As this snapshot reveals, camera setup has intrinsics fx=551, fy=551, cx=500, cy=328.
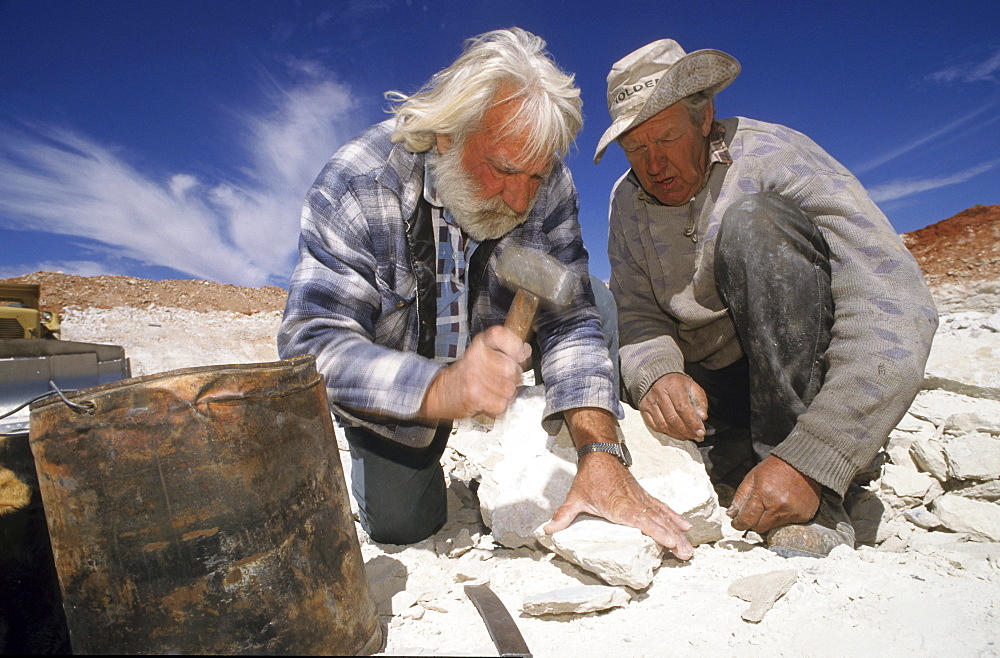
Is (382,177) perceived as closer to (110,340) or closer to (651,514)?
(651,514)

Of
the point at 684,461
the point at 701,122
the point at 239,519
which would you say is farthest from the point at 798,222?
the point at 239,519

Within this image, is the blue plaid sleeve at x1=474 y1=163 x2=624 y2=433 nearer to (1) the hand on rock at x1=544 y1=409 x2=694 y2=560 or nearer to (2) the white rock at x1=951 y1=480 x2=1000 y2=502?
(1) the hand on rock at x1=544 y1=409 x2=694 y2=560

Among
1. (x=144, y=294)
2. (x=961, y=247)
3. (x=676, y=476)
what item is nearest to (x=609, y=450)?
(x=676, y=476)

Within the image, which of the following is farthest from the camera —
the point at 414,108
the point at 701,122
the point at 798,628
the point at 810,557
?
the point at 701,122

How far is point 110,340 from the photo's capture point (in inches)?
503

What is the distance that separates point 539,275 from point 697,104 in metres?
1.40

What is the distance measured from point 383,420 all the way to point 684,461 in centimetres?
124

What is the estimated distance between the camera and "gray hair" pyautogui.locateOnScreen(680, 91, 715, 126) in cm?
256

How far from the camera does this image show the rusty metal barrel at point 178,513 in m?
1.09

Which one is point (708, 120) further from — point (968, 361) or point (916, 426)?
point (968, 361)

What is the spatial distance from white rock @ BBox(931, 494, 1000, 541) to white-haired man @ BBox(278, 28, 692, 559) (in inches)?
53.1

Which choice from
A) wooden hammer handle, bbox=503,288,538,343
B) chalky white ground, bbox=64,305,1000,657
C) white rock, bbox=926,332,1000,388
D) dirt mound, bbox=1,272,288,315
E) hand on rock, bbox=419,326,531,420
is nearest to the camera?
chalky white ground, bbox=64,305,1000,657

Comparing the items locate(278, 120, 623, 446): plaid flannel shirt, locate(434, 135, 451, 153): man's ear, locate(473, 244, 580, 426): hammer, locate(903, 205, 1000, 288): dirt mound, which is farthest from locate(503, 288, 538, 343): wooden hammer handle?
locate(903, 205, 1000, 288): dirt mound

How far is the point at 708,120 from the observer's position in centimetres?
267
